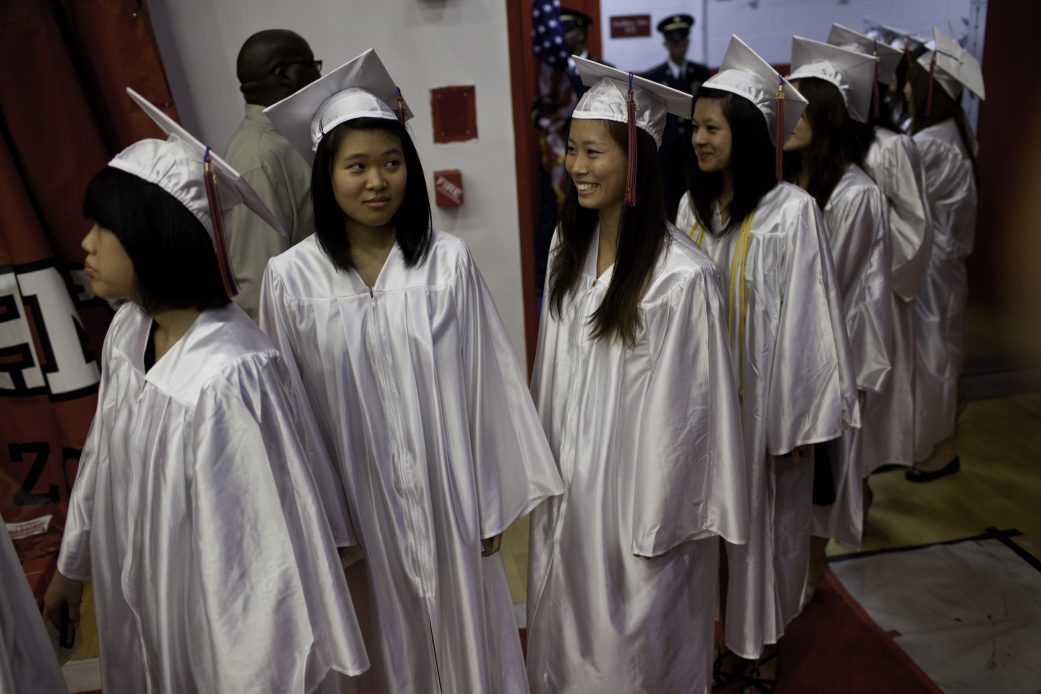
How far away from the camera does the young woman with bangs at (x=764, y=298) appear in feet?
7.68

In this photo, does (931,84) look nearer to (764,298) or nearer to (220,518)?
(764,298)

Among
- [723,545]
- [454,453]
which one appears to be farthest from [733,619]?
[454,453]

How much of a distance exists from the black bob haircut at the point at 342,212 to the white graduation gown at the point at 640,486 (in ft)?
1.31

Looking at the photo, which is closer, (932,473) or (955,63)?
(955,63)

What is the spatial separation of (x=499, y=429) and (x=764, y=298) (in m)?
0.82

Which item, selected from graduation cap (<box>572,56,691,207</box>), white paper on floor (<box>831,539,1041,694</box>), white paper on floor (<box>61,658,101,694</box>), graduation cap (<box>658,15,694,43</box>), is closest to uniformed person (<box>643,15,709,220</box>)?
graduation cap (<box>658,15,694,43</box>)

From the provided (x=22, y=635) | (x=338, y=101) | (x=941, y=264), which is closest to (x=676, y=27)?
(x=941, y=264)

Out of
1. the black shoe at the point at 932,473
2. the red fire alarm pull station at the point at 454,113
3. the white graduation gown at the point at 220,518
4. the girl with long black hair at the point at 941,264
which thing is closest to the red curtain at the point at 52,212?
the red fire alarm pull station at the point at 454,113

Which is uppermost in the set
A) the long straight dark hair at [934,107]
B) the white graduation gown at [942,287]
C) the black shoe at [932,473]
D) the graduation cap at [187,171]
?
the graduation cap at [187,171]

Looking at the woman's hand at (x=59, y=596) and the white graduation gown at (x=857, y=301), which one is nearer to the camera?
the woman's hand at (x=59, y=596)

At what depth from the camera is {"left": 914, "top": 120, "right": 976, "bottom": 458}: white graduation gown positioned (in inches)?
153

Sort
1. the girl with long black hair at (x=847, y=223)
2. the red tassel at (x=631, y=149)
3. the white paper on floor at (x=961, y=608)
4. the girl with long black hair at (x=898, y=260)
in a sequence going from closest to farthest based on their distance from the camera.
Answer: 1. the red tassel at (x=631, y=149)
2. the white paper on floor at (x=961, y=608)
3. the girl with long black hair at (x=847, y=223)
4. the girl with long black hair at (x=898, y=260)

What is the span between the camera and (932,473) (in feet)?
13.1

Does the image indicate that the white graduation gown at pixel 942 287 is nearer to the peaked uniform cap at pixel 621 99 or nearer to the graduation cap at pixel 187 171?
the peaked uniform cap at pixel 621 99
